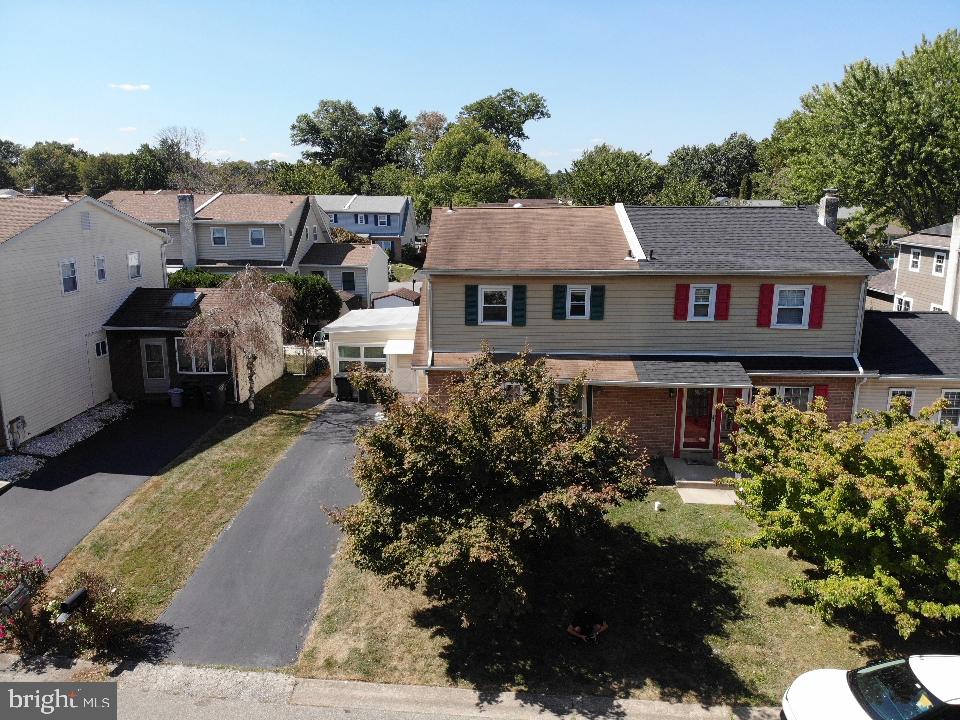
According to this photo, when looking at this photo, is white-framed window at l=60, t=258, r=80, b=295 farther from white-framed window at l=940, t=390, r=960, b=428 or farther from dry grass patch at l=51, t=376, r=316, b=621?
white-framed window at l=940, t=390, r=960, b=428

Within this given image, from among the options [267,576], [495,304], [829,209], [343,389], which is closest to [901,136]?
[829,209]

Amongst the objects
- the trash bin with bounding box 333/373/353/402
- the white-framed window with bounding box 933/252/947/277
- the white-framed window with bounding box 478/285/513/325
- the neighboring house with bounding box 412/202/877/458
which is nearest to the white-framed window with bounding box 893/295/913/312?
the white-framed window with bounding box 933/252/947/277

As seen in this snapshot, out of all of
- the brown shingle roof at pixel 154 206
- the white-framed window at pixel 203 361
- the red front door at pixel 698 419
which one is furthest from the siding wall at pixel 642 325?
the brown shingle roof at pixel 154 206

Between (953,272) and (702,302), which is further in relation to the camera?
(953,272)

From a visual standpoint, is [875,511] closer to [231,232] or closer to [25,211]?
Answer: [25,211]

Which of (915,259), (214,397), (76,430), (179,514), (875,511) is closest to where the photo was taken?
(875,511)

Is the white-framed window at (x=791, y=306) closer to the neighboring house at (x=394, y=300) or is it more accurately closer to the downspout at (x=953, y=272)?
the downspout at (x=953, y=272)
